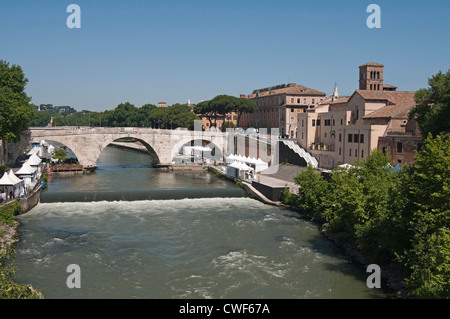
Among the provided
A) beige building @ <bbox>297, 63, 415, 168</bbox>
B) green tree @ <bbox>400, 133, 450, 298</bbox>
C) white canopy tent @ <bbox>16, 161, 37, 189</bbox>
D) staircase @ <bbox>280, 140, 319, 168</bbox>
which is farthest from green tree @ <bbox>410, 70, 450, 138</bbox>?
→ white canopy tent @ <bbox>16, 161, 37, 189</bbox>

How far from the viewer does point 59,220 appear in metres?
31.8

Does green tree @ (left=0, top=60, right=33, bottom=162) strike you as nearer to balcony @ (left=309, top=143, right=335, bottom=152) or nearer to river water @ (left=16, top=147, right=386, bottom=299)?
river water @ (left=16, top=147, right=386, bottom=299)

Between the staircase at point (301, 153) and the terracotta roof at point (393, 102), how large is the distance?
7527mm

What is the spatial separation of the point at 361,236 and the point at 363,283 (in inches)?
121

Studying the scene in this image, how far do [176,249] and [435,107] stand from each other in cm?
1999

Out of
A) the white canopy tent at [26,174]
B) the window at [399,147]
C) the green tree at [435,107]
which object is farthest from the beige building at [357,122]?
the white canopy tent at [26,174]

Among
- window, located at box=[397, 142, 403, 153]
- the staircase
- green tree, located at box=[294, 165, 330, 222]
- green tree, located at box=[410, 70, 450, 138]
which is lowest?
green tree, located at box=[294, 165, 330, 222]

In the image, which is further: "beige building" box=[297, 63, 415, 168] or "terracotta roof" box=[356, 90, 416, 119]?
"terracotta roof" box=[356, 90, 416, 119]

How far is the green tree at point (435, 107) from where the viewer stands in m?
30.4

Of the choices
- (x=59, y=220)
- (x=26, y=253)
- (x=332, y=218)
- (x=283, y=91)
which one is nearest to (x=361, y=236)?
(x=332, y=218)

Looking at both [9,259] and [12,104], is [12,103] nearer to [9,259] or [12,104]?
[12,104]

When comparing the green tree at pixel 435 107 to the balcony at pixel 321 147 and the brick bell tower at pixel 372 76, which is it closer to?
Result: the balcony at pixel 321 147

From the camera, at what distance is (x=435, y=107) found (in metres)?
30.8

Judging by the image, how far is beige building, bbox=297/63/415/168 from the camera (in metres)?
41.9
